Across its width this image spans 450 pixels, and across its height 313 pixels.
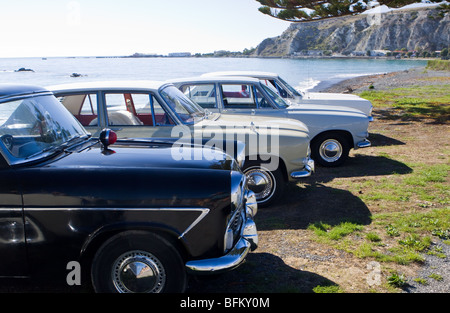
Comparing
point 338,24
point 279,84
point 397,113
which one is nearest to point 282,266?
point 279,84

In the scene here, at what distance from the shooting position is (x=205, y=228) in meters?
3.32

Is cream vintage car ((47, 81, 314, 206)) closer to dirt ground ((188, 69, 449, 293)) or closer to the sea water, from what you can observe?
dirt ground ((188, 69, 449, 293))

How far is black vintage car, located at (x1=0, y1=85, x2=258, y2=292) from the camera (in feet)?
10.5

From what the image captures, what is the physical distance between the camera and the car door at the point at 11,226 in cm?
316

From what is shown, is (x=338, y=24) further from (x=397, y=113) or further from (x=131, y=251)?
(x=131, y=251)

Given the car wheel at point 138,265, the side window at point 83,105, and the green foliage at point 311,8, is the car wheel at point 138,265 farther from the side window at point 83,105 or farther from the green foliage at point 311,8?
the green foliage at point 311,8

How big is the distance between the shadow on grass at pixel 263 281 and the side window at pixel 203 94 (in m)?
4.40

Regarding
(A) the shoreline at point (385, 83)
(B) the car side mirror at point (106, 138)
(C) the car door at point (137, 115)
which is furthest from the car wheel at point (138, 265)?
(A) the shoreline at point (385, 83)

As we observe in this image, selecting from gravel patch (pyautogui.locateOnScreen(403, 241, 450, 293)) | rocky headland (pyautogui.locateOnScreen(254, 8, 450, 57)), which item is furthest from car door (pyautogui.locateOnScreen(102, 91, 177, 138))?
rocky headland (pyautogui.locateOnScreen(254, 8, 450, 57))

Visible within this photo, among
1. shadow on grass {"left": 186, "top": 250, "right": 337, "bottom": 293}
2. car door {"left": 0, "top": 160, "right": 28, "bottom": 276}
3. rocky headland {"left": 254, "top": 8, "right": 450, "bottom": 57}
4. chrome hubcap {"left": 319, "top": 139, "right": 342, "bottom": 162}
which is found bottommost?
shadow on grass {"left": 186, "top": 250, "right": 337, "bottom": 293}

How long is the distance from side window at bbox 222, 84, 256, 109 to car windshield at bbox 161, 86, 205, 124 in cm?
159

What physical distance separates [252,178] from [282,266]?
2.05 m

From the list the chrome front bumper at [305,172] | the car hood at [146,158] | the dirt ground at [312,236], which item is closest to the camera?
the car hood at [146,158]

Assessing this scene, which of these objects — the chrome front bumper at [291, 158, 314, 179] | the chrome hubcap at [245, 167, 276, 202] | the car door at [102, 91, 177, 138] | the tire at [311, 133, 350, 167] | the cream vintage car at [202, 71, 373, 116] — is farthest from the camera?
the cream vintage car at [202, 71, 373, 116]
